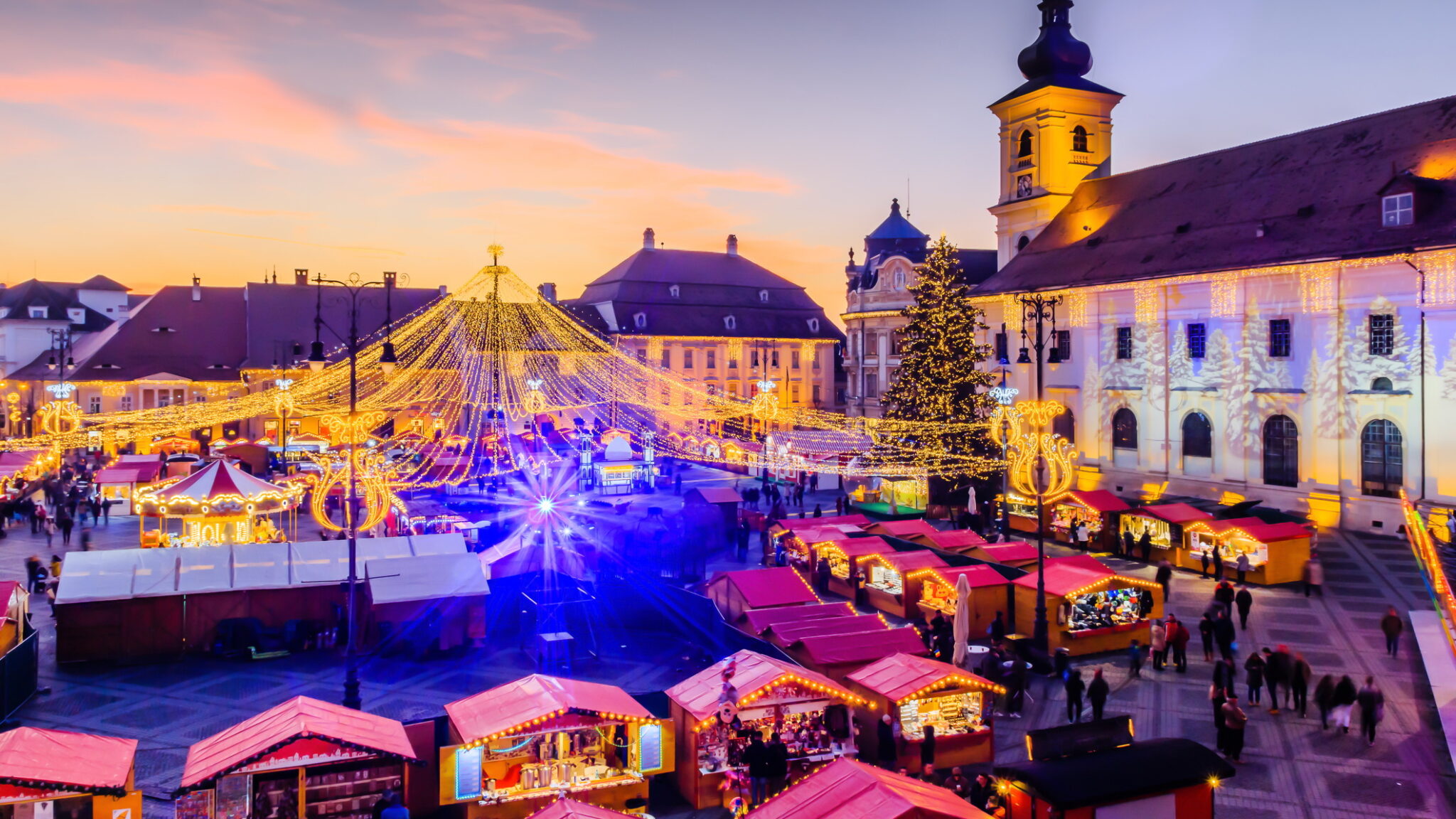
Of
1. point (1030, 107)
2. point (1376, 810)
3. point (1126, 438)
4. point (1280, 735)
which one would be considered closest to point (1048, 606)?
point (1280, 735)

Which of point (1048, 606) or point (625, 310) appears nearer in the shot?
point (1048, 606)

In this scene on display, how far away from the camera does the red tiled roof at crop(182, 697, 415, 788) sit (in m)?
11.5

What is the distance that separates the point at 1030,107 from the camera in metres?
47.5

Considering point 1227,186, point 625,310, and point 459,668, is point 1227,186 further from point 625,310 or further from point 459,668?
point 625,310

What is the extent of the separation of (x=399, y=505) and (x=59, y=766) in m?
20.7

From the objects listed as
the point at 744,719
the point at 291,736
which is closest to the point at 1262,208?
the point at 744,719

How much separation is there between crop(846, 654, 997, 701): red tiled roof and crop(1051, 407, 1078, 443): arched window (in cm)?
2816

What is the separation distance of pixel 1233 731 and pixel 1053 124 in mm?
37811

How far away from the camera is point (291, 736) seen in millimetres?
11586

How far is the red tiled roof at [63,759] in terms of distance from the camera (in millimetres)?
10648

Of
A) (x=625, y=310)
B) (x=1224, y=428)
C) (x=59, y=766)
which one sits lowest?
(x=59, y=766)

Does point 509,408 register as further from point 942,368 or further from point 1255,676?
point 1255,676

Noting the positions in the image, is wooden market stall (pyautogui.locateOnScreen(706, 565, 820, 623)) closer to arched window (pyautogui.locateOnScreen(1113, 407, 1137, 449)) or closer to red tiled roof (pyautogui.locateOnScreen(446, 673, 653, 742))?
red tiled roof (pyautogui.locateOnScreen(446, 673, 653, 742))

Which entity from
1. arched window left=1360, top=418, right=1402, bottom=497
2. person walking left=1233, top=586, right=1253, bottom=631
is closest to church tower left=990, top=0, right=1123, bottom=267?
arched window left=1360, top=418, right=1402, bottom=497
